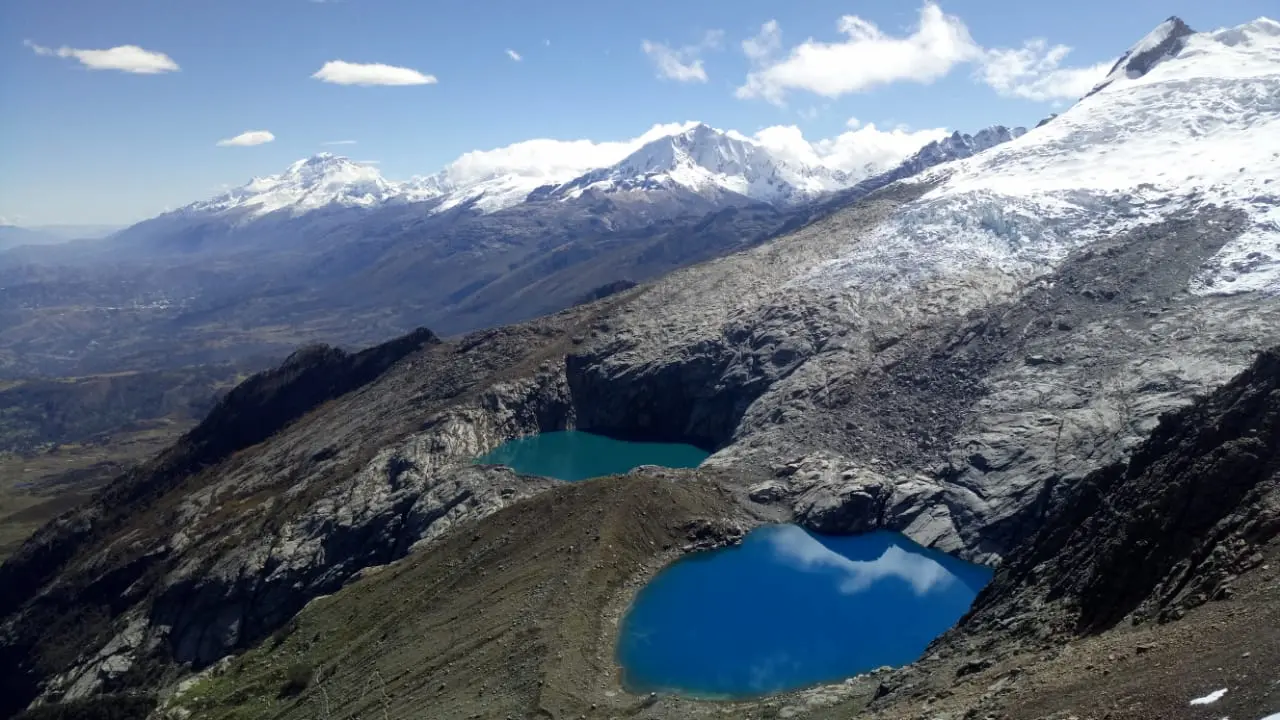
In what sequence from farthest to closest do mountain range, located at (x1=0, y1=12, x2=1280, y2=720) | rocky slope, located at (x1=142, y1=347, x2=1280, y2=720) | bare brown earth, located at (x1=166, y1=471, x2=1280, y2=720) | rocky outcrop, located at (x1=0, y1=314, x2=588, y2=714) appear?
rocky outcrop, located at (x1=0, y1=314, x2=588, y2=714), mountain range, located at (x1=0, y1=12, x2=1280, y2=720), rocky slope, located at (x1=142, y1=347, x2=1280, y2=720), bare brown earth, located at (x1=166, y1=471, x2=1280, y2=720)

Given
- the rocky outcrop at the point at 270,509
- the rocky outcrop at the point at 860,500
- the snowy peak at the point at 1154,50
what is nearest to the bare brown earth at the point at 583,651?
the rocky outcrop at the point at 860,500

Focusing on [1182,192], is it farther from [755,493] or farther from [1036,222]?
[755,493]

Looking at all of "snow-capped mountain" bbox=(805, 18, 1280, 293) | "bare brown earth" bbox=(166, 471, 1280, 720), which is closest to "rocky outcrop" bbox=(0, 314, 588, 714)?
"bare brown earth" bbox=(166, 471, 1280, 720)

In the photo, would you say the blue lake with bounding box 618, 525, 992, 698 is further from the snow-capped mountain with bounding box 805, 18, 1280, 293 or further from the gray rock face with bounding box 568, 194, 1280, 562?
the snow-capped mountain with bounding box 805, 18, 1280, 293

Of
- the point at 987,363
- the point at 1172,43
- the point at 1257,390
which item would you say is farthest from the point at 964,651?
the point at 1172,43

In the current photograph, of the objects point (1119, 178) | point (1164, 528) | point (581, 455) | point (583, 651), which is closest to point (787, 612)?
point (583, 651)

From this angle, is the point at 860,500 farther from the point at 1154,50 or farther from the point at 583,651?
the point at 1154,50
